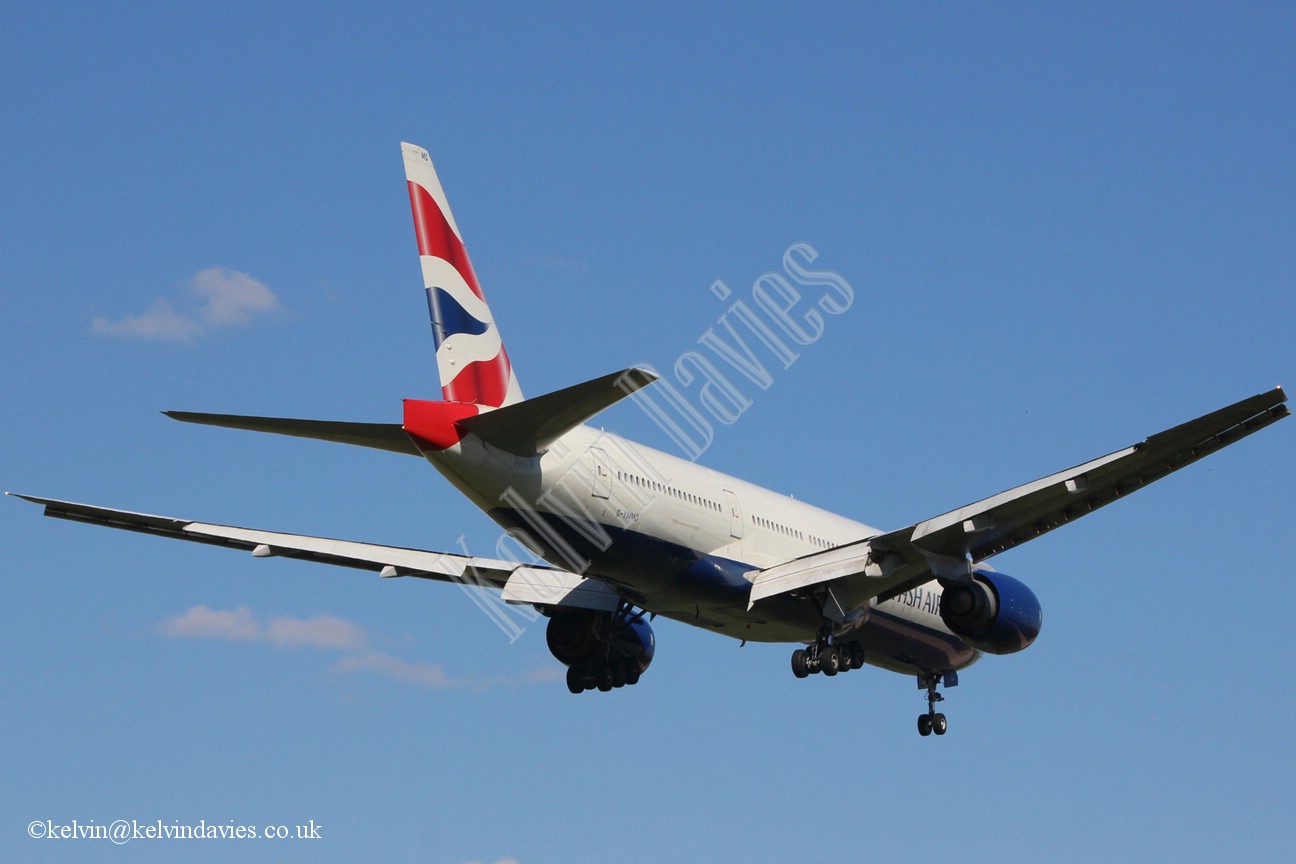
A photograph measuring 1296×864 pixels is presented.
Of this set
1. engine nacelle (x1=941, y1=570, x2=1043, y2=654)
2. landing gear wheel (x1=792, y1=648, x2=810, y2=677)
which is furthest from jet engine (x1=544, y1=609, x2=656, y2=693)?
engine nacelle (x1=941, y1=570, x2=1043, y2=654)

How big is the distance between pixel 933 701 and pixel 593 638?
27.0 ft

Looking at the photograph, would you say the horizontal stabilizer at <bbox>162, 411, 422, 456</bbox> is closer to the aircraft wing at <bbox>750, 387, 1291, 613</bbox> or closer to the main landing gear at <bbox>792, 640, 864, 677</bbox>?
the aircraft wing at <bbox>750, 387, 1291, 613</bbox>

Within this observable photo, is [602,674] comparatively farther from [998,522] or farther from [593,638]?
[998,522]

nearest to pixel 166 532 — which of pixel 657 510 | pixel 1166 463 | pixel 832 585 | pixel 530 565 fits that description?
pixel 530 565

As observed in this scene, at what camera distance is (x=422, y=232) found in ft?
91.0

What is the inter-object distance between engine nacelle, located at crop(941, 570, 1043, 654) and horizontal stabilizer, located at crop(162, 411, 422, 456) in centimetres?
1137

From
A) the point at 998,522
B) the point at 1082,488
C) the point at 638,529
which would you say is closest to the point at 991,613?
the point at 998,522

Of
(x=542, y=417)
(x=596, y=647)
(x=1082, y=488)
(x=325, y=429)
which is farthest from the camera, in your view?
(x=596, y=647)

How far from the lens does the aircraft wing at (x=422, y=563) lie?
3081cm

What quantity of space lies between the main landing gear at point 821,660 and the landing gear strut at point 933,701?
5.47 m

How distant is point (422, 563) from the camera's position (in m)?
32.4

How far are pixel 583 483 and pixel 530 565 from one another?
657 cm

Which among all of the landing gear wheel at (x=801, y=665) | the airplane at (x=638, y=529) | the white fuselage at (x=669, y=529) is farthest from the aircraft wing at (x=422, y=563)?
the landing gear wheel at (x=801, y=665)

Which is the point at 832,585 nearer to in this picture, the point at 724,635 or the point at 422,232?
the point at 724,635
